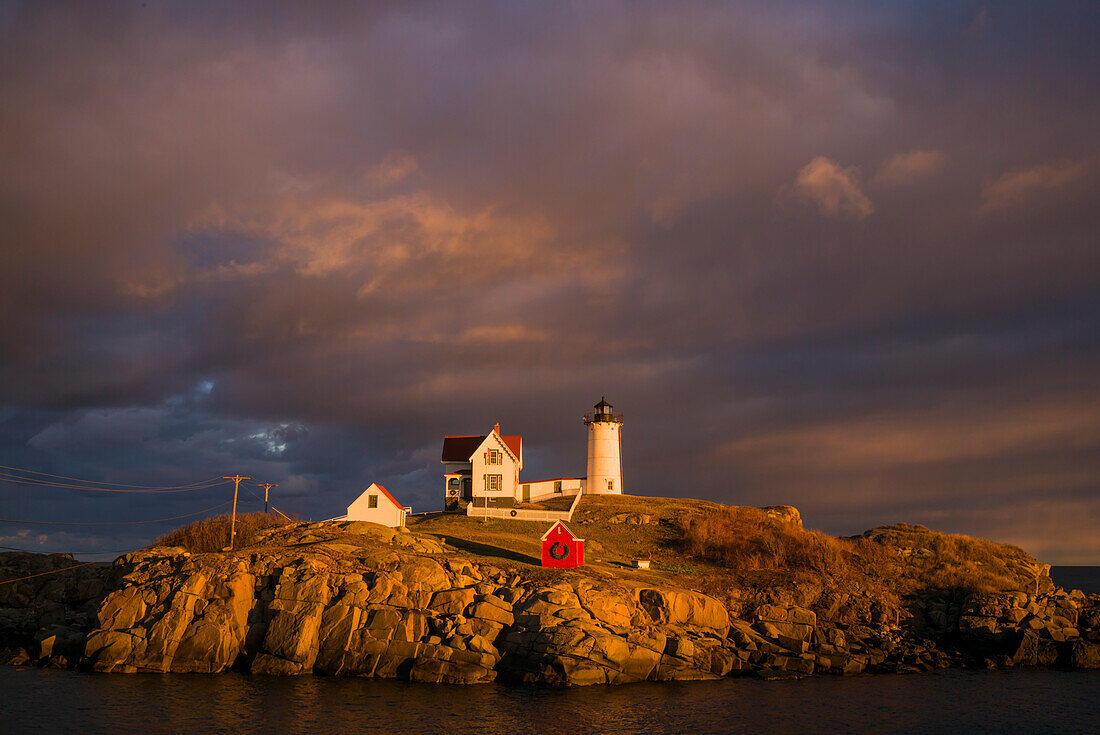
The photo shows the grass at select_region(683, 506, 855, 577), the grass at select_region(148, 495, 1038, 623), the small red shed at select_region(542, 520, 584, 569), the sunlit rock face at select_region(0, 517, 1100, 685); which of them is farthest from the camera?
the grass at select_region(683, 506, 855, 577)

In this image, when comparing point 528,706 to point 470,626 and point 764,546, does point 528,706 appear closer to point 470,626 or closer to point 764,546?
point 470,626

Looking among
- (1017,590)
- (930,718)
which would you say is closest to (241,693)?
(930,718)

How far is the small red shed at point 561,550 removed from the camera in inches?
1943

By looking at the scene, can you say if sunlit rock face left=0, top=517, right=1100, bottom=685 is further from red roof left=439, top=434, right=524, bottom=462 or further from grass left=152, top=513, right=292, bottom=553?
red roof left=439, top=434, right=524, bottom=462

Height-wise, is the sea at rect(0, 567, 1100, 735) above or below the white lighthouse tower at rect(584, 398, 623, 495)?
below

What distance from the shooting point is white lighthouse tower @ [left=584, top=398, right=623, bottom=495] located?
275 feet

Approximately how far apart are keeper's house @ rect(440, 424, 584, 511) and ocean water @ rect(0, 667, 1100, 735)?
36240 mm

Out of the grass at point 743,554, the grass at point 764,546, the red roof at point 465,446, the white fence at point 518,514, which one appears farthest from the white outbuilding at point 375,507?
the grass at point 764,546

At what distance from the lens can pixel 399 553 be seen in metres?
47.1

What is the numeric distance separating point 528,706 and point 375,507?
30325mm

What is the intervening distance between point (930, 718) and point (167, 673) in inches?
1460

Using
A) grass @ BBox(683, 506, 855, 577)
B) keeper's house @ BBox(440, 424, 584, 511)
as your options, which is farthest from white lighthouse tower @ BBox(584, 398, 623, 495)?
grass @ BBox(683, 506, 855, 577)

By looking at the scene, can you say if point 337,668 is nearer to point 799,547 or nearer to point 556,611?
point 556,611

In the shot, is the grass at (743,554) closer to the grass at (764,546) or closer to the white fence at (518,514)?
the grass at (764,546)
